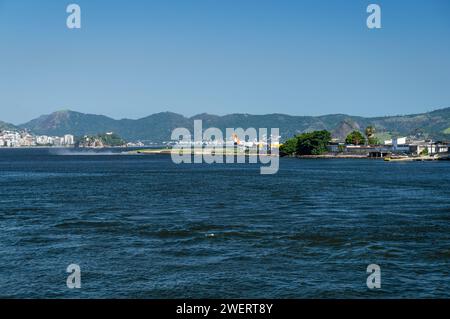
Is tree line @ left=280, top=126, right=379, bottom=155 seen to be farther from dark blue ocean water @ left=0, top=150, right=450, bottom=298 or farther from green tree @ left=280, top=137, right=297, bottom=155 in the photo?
dark blue ocean water @ left=0, top=150, right=450, bottom=298

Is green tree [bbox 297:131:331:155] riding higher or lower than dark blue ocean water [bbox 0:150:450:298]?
higher

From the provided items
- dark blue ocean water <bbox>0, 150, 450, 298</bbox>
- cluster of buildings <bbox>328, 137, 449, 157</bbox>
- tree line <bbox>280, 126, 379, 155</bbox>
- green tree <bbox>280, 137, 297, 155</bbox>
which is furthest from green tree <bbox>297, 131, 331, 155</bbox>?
dark blue ocean water <bbox>0, 150, 450, 298</bbox>

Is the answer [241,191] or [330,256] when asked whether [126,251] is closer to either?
[330,256]

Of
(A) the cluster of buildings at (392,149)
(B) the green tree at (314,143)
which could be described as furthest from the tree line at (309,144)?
(A) the cluster of buildings at (392,149)

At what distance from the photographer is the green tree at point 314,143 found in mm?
127938

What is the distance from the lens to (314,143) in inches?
5064

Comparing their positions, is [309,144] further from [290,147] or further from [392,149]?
[392,149]

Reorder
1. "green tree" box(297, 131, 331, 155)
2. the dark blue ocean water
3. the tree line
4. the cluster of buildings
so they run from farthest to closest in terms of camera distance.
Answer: the tree line, "green tree" box(297, 131, 331, 155), the cluster of buildings, the dark blue ocean water

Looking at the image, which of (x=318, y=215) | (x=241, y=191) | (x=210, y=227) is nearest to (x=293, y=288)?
(x=210, y=227)

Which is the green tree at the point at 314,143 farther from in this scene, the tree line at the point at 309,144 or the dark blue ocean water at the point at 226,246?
the dark blue ocean water at the point at 226,246

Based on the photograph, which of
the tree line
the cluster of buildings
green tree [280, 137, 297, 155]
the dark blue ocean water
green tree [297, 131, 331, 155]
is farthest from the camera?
green tree [280, 137, 297, 155]

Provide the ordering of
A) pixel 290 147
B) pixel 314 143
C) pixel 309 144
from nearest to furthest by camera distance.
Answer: pixel 314 143 < pixel 309 144 < pixel 290 147

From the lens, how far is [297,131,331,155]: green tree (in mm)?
127938

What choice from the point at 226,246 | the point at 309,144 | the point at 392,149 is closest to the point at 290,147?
the point at 309,144
